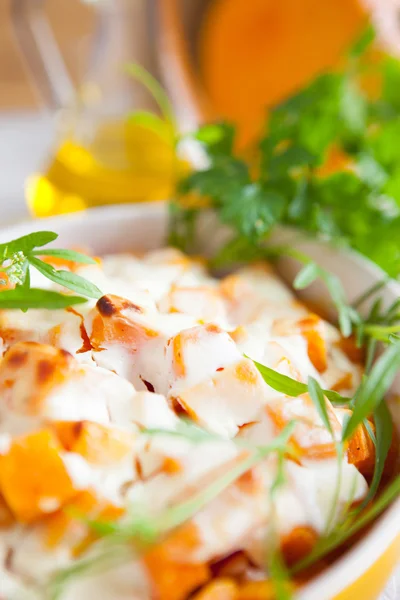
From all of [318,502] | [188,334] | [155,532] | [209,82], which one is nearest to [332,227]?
[188,334]

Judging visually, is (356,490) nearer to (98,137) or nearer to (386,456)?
(386,456)

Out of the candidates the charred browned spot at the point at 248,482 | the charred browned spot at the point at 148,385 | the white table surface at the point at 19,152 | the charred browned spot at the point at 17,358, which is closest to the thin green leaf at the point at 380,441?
the charred browned spot at the point at 248,482

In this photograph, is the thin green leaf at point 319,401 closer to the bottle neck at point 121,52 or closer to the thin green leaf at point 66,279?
the thin green leaf at point 66,279

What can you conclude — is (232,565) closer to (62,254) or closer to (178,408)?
(178,408)

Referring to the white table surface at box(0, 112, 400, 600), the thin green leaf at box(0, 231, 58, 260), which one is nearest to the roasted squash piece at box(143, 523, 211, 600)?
the thin green leaf at box(0, 231, 58, 260)

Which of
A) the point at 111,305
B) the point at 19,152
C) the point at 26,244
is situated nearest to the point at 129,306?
the point at 111,305

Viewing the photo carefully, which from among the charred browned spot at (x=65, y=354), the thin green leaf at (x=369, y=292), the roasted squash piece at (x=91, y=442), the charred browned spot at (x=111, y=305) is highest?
the charred browned spot at (x=111, y=305)
